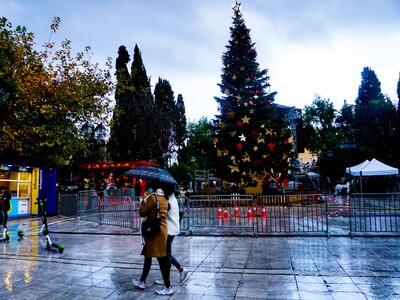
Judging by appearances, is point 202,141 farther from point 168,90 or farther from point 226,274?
point 168,90

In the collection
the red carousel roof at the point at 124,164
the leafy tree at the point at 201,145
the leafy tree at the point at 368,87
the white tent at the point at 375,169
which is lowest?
the white tent at the point at 375,169

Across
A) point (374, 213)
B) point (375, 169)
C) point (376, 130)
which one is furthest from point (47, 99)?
point (376, 130)

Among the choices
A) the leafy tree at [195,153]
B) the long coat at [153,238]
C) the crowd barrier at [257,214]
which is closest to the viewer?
the long coat at [153,238]

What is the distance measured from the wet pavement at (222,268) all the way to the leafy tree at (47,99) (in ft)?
25.9

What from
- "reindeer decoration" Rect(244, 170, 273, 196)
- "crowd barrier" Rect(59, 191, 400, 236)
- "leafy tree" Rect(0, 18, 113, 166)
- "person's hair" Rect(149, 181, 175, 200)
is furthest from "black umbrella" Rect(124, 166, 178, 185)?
"reindeer decoration" Rect(244, 170, 273, 196)

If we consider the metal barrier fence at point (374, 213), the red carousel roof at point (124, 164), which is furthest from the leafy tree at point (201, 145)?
the metal barrier fence at point (374, 213)

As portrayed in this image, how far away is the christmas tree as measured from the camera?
863 inches

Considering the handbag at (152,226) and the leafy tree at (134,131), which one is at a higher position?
the leafy tree at (134,131)

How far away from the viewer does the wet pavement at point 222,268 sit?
5.06 metres

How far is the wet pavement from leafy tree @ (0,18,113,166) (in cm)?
789

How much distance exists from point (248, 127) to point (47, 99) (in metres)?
12.6

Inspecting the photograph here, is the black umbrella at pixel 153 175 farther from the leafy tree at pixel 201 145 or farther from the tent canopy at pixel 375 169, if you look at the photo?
the tent canopy at pixel 375 169

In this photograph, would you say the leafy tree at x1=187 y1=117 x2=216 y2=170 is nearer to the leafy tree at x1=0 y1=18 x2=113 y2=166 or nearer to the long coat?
the leafy tree at x1=0 y1=18 x2=113 y2=166

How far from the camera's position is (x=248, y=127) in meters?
22.5
